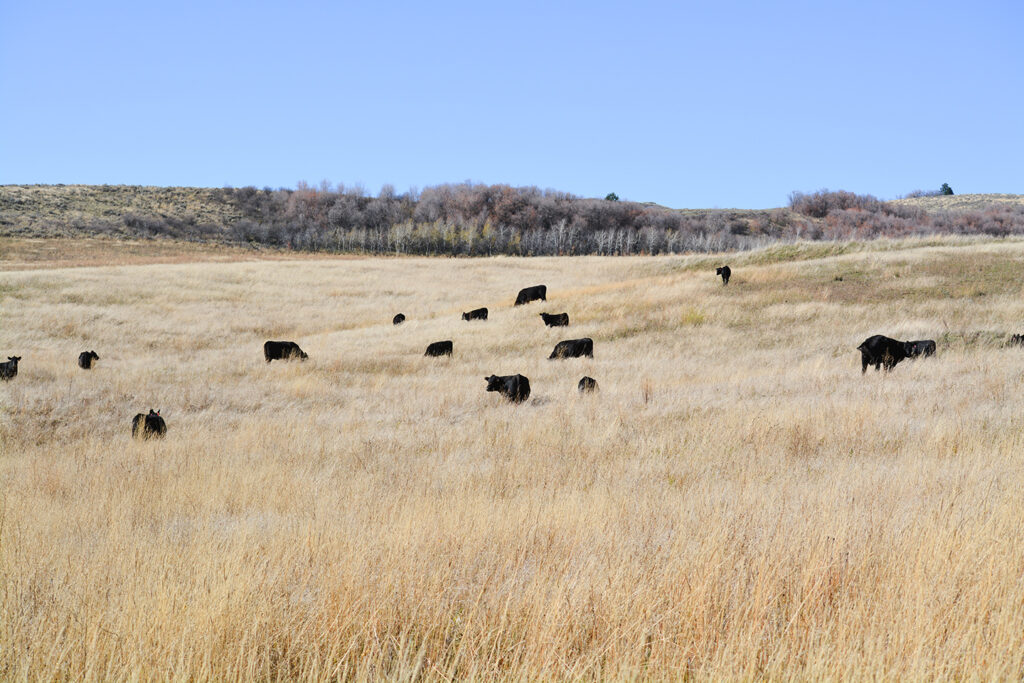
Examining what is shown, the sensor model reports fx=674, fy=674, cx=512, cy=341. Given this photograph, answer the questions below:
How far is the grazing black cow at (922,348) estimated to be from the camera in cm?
1692

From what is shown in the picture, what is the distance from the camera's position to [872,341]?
16.6m

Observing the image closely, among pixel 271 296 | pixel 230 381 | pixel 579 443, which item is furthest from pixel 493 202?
pixel 579 443

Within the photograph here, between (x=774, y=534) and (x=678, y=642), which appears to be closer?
(x=678, y=642)

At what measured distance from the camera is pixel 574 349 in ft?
71.8

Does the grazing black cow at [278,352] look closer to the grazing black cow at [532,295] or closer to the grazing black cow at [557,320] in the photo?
the grazing black cow at [557,320]

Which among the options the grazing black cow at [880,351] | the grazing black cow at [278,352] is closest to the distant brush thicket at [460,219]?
the grazing black cow at [278,352]

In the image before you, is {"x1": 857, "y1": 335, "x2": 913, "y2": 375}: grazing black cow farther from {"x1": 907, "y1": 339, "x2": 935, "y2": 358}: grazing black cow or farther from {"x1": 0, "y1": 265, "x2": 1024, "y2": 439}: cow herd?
{"x1": 907, "y1": 339, "x2": 935, "y2": 358}: grazing black cow

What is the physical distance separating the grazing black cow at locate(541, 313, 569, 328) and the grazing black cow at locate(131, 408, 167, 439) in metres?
17.2

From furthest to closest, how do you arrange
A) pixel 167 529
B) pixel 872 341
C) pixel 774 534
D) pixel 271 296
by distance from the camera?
pixel 271 296 → pixel 872 341 → pixel 167 529 → pixel 774 534

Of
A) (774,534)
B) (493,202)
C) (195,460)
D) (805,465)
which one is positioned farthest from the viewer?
(493,202)

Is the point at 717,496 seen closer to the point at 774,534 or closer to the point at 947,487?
the point at 774,534

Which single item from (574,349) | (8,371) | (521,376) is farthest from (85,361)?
(574,349)

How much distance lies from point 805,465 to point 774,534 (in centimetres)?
324

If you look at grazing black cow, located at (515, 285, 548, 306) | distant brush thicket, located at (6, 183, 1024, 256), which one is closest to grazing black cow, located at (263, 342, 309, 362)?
grazing black cow, located at (515, 285, 548, 306)
